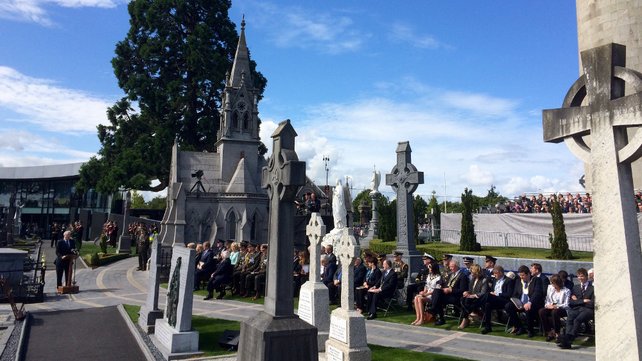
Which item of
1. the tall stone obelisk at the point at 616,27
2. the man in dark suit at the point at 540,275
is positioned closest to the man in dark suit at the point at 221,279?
the man in dark suit at the point at 540,275

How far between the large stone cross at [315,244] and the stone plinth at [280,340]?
9.44 ft

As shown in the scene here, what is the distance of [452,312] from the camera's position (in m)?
11.3

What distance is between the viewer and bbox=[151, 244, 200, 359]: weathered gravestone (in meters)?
7.86

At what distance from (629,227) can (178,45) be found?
3772cm


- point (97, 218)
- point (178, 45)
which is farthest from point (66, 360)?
point (97, 218)

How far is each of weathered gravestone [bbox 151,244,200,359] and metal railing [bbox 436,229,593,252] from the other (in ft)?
51.8

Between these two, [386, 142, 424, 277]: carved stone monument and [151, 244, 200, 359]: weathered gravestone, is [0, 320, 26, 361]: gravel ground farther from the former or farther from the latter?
[386, 142, 424, 277]: carved stone monument

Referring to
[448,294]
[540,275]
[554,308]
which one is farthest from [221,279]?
[554,308]

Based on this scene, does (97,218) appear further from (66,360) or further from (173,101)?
(66,360)

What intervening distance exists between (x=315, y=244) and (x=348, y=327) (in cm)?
222

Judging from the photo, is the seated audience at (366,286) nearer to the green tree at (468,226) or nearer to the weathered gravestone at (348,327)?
the weathered gravestone at (348,327)

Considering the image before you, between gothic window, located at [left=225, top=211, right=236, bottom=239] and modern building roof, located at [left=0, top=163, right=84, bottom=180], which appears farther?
modern building roof, located at [left=0, top=163, right=84, bottom=180]

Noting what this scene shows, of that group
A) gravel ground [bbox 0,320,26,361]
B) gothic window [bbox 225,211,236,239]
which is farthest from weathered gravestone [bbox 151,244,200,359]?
gothic window [bbox 225,211,236,239]

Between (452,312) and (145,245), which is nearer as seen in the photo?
(452,312)
